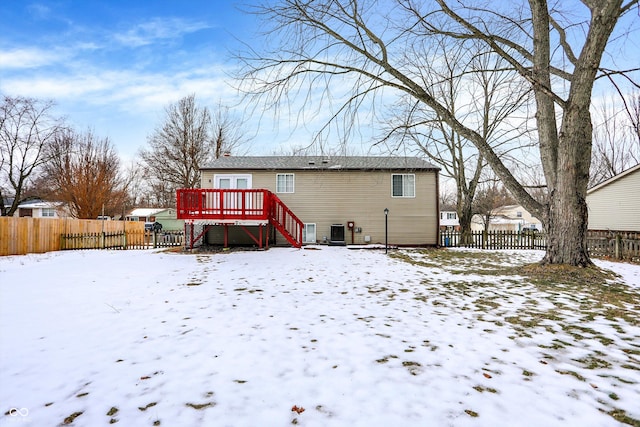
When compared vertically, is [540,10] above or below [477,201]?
above

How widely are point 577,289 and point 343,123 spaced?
601 centimetres

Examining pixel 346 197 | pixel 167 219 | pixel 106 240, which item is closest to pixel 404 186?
pixel 346 197

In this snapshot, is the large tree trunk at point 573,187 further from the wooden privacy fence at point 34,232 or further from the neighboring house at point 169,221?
the neighboring house at point 169,221

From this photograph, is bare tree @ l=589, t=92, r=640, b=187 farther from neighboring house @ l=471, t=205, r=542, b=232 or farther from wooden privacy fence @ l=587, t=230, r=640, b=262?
neighboring house @ l=471, t=205, r=542, b=232

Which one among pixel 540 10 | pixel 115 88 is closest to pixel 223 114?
pixel 115 88

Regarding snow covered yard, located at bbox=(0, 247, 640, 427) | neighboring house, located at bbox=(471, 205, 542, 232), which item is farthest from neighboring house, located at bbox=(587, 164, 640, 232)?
neighboring house, located at bbox=(471, 205, 542, 232)

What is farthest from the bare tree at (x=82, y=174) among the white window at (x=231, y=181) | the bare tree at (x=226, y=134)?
the white window at (x=231, y=181)

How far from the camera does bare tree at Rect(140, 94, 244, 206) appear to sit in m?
25.0

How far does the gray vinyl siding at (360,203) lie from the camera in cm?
1514

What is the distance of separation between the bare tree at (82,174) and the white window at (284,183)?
18825 mm

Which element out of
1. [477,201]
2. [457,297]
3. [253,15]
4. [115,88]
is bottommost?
[457,297]

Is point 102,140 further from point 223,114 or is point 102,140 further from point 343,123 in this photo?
point 343,123

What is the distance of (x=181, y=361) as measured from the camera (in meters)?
2.85

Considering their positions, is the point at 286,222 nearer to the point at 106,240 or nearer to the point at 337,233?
the point at 337,233
